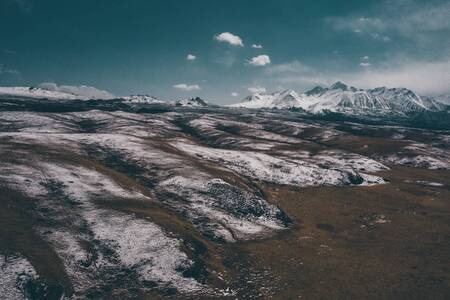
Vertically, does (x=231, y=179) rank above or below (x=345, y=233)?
above

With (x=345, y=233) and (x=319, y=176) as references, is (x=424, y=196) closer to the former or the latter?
(x=319, y=176)

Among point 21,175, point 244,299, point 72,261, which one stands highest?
point 21,175

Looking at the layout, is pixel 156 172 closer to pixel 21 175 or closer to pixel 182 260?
pixel 21 175

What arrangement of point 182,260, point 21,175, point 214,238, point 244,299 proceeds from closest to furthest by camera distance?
point 244,299
point 182,260
point 214,238
point 21,175

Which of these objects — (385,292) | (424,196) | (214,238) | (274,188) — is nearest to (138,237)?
(214,238)

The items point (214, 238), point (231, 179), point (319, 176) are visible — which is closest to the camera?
point (214, 238)

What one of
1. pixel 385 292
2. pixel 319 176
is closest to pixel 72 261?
pixel 385 292

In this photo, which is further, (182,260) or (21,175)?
(21,175)
